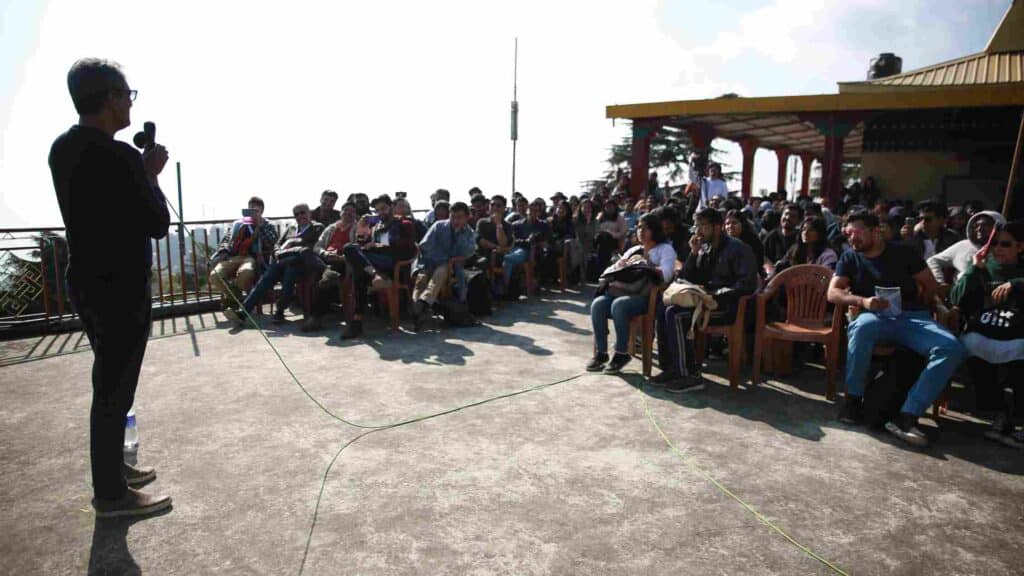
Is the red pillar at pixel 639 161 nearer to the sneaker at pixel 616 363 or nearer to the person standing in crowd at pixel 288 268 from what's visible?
the person standing in crowd at pixel 288 268

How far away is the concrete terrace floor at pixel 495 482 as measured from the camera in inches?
96.3

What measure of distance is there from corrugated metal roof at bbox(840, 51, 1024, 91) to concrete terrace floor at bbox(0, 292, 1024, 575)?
11983 mm

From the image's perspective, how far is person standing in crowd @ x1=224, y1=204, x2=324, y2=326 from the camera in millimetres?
6891

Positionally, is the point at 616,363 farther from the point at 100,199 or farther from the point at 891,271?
the point at 100,199

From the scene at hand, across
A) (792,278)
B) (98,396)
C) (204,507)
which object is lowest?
(204,507)

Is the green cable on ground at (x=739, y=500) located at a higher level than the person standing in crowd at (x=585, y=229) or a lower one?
lower

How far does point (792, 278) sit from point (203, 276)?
23.8ft

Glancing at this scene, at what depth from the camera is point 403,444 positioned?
139 inches

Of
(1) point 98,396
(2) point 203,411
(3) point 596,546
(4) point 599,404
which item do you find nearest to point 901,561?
(3) point 596,546

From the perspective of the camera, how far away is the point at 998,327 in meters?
3.75

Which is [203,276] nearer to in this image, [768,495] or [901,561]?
[768,495]

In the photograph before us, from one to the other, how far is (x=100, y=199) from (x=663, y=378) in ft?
12.0

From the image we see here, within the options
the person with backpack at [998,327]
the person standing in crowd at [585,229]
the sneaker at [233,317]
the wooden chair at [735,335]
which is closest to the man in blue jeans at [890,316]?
the person with backpack at [998,327]

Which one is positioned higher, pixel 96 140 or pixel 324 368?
pixel 96 140
